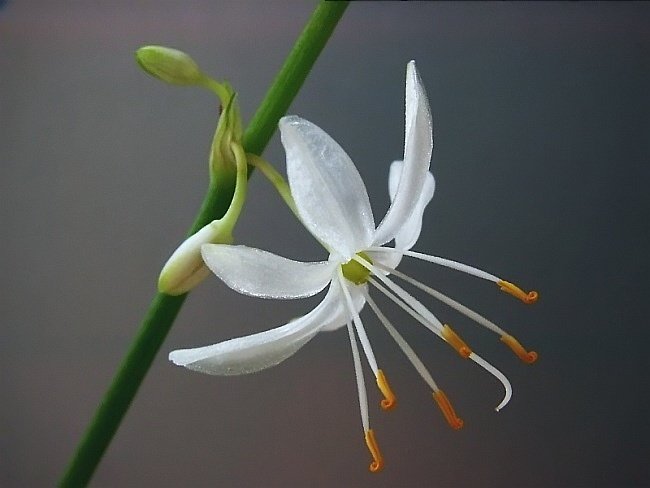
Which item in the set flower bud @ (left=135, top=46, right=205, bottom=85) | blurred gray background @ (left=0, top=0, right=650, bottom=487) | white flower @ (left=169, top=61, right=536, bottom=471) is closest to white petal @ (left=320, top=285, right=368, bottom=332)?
white flower @ (left=169, top=61, right=536, bottom=471)

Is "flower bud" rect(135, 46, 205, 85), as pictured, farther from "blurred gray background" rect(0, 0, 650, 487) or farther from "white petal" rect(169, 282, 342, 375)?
"blurred gray background" rect(0, 0, 650, 487)

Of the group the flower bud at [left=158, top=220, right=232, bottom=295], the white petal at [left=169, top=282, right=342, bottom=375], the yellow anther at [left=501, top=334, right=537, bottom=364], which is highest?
the yellow anther at [left=501, top=334, right=537, bottom=364]

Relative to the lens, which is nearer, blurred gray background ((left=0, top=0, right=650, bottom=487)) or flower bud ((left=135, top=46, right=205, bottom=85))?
flower bud ((left=135, top=46, right=205, bottom=85))

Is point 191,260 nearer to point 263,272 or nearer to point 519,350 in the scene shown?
point 263,272

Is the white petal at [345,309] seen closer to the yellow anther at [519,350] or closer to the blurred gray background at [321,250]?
the yellow anther at [519,350]

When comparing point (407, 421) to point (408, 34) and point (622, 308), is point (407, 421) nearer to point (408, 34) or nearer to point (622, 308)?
point (622, 308)

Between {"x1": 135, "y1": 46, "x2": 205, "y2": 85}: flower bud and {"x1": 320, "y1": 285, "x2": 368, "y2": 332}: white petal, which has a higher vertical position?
{"x1": 135, "y1": 46, "x2": 205, "y2": 85}: flower bud

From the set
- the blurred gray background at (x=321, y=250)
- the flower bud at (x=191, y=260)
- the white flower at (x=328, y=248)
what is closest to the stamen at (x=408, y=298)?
the white flower at (x=328, y=248)
